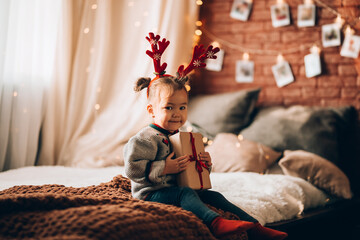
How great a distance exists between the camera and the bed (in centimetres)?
102

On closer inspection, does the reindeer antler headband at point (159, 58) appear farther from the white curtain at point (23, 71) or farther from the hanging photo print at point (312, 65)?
the hanging photo print at point (312, 65)

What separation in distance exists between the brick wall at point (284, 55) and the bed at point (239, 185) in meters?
0.19

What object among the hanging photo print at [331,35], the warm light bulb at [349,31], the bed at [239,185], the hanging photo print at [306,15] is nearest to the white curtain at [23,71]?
the bed at [239,185]

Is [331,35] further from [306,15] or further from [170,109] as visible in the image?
[170,109]

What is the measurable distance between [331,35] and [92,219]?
235 cm

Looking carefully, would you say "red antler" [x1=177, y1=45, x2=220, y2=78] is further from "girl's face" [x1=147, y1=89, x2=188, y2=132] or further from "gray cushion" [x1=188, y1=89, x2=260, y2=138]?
"gray cushion" [x1=188, y1=89, x2=260, y2=138]

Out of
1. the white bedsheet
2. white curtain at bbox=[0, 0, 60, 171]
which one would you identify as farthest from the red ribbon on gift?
white curtain at bbox=[0, 0, 60, 171]

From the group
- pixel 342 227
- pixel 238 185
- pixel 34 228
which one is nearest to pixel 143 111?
pixel 238 185

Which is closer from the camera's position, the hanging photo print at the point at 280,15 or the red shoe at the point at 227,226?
the red shoe at the point at 227,226

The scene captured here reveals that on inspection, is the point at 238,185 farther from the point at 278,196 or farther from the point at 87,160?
the point at 87,160

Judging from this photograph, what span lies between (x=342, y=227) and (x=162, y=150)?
136 cm

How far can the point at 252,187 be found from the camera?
1807 mm

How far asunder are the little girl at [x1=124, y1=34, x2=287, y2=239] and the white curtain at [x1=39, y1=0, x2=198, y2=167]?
3.81 feet

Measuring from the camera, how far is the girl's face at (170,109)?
136 centimetres
